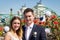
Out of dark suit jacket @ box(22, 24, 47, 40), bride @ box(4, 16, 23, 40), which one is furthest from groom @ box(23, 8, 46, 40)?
bride @ box(4, 16, 23, 40)

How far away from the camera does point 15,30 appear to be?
4105mm

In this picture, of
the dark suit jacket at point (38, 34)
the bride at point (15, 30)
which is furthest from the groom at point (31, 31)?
the bride at point (15, 30)

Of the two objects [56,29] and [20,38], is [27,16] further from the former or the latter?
[56,29]

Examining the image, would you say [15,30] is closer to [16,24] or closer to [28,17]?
[16,24]

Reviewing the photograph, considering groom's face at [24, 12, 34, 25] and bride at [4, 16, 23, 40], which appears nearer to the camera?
groom's face at [24, 12, 34, 25]

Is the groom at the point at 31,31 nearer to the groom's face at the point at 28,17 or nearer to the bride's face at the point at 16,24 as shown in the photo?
the groom's face at the point at 28,17

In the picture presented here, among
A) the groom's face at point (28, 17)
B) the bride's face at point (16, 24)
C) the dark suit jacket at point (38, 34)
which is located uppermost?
the groom's face at point (28, 17)

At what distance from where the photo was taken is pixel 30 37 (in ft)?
13.0

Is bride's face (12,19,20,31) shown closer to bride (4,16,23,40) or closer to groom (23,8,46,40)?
bride (4,16,23,40)

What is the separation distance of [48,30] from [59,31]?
30 cm

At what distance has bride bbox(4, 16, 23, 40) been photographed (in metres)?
4.02

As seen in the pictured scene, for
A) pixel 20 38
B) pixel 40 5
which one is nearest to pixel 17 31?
pixel 20 38

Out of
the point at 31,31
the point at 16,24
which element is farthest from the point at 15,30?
the point at 31,31

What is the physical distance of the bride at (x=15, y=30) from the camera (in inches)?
158
